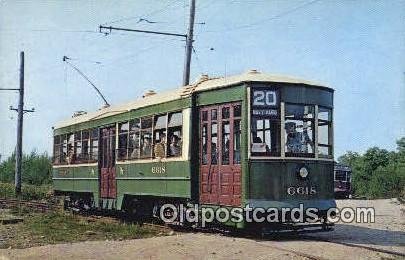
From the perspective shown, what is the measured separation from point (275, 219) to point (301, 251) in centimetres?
162

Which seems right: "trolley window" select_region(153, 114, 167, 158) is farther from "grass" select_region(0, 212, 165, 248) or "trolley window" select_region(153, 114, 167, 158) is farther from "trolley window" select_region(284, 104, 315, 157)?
"trolley window" select_region(284, 104, 315, 157)

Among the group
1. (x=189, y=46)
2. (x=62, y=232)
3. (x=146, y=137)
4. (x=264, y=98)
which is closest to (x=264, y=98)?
(x=264, y=98)

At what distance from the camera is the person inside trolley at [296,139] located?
11.6 metres

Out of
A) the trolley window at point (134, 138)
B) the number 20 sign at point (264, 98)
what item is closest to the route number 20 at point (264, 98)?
the number 20 sign at point (264, 98)

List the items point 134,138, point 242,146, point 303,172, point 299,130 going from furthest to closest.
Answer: point 134,138 → point 299,130 → point 303,172 → point 242,146

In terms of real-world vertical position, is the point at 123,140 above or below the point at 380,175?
above

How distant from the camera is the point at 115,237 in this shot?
12.8 metres

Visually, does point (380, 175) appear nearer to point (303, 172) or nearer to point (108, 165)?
point (108, 165)

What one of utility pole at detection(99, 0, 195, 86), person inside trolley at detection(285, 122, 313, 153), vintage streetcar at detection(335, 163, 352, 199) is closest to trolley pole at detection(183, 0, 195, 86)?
utility pole at detection(99, 0, 195, 86)

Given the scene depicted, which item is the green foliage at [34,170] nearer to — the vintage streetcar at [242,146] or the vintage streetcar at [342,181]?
the vintage streetcar at [342,181]

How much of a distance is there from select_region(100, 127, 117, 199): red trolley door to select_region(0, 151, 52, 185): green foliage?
35.6 meters

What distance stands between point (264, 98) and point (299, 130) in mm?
950

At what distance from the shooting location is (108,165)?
17250 mm

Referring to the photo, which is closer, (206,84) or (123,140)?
(206,84)
